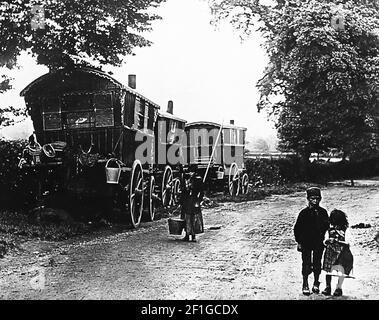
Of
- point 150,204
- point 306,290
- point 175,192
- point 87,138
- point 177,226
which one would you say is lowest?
point 306,290

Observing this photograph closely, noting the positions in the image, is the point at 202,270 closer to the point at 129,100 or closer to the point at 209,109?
the point at 209,109

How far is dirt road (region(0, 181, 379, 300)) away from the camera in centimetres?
529

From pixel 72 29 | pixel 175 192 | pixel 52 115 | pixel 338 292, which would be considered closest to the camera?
pixel 338 292

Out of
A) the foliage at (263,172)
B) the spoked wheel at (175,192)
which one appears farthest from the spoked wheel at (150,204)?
the foliage at (263,172)

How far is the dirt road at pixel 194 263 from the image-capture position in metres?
5.29

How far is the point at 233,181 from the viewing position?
56.3 feet

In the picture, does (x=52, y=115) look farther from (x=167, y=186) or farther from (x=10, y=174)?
(x=167, y=186)

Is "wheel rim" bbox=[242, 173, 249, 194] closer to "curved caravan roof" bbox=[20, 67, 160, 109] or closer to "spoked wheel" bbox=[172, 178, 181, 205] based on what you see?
"spoked wheel" bbox=[172, 178, 181, 205]

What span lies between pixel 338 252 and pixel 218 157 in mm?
12560

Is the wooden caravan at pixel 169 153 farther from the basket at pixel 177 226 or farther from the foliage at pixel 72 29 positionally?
the basket at pixel 177 226

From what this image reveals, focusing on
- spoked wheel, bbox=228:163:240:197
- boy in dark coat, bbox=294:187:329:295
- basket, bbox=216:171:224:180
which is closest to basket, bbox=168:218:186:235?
boy in dark coat, bbox=294:187:329:295

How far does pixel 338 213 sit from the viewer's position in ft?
16.5

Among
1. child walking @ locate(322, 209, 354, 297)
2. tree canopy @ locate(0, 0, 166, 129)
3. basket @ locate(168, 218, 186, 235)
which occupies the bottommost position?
basket @ locate(168, 218, 186, 235)

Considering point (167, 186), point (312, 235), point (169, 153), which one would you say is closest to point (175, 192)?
point (167, 186)
